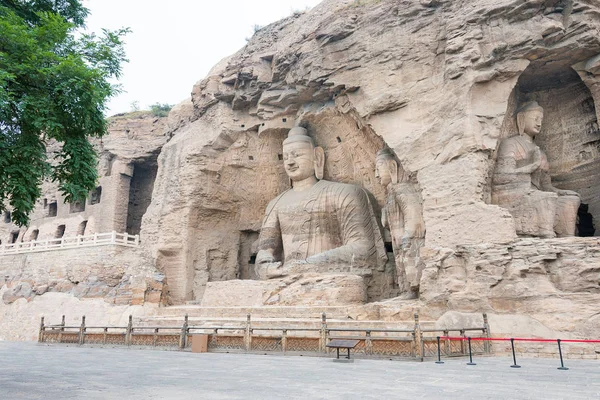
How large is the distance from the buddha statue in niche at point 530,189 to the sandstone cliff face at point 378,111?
1.42 feet

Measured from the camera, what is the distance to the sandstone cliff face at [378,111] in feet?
32.6

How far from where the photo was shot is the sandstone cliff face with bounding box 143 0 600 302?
9.95 metres

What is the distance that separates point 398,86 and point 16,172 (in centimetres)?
841

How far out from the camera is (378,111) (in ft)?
38.2

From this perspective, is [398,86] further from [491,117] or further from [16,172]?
[16,172]

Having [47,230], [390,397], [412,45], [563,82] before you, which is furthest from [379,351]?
[47,230]

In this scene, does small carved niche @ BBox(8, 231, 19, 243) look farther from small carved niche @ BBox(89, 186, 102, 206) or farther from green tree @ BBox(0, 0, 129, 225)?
green tree @ BBox(0, 0, 129, 225)

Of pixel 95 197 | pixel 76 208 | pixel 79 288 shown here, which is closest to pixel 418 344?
pixel 79 288

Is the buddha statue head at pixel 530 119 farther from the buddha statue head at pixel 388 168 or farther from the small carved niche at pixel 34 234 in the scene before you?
the small carved niche at pixel 34 234

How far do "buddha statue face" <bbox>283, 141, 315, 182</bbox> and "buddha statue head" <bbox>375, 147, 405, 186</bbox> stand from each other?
269 centimetres

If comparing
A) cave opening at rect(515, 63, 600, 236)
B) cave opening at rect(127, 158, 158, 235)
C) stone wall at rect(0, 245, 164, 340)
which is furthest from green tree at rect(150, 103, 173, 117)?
cave opening at rect(515, 63, 600, 236)

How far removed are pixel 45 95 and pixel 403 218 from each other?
8.27 metres

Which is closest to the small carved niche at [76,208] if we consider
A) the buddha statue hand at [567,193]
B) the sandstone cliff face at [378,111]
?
the sandstone cliff face at [378,111]

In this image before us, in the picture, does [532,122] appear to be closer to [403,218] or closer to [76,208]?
[403,218]
